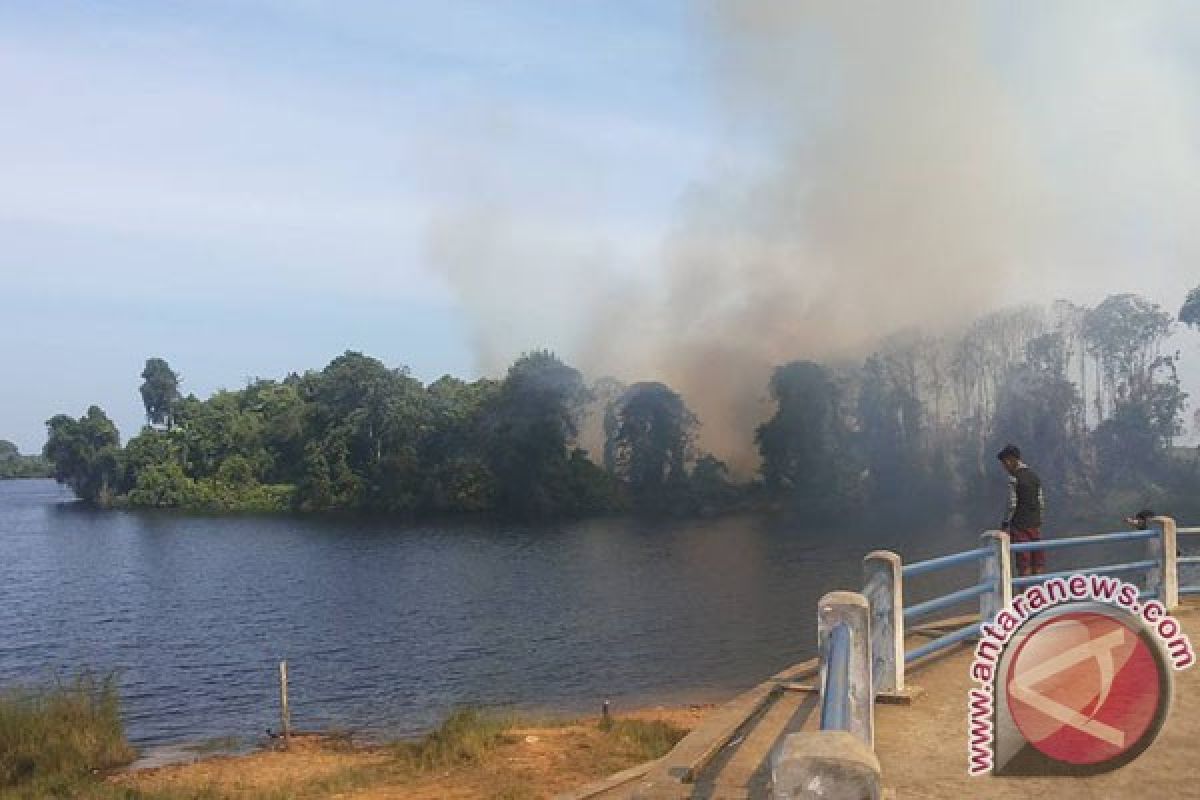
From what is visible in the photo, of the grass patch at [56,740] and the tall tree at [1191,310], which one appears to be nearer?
the grass patch at [56,740]

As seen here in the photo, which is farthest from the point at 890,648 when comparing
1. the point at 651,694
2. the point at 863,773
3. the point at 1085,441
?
the point at 1085,441

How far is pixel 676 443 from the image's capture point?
118 meters

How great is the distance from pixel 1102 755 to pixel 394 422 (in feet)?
379

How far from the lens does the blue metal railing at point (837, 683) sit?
5086mm

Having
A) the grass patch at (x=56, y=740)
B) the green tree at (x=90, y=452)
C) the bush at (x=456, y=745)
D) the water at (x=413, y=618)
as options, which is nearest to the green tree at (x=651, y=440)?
the water at (x=413, y=618)

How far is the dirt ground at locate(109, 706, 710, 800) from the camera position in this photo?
51.9 feet

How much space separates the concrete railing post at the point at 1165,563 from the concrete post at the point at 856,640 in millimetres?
7762

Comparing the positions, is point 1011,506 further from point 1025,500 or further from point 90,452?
point 90,452

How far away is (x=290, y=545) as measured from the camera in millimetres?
80312

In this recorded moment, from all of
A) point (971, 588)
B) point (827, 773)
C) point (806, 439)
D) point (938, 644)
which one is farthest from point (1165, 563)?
point (806, 439)

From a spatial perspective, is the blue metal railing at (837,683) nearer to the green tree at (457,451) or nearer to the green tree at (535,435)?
the green tree at (535,435)

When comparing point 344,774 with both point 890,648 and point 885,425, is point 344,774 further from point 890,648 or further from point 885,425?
point 885,425

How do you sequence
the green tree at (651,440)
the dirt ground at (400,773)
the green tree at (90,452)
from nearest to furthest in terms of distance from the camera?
the dirt ground at (400,773) → the green tree at (651,440) → the green tree at (90,452)

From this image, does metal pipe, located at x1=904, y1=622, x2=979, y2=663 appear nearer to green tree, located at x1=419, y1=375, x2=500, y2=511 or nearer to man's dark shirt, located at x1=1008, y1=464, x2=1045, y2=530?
man's dark shirt, located at x1=1008, y1=464, x2=1045, y2=530
